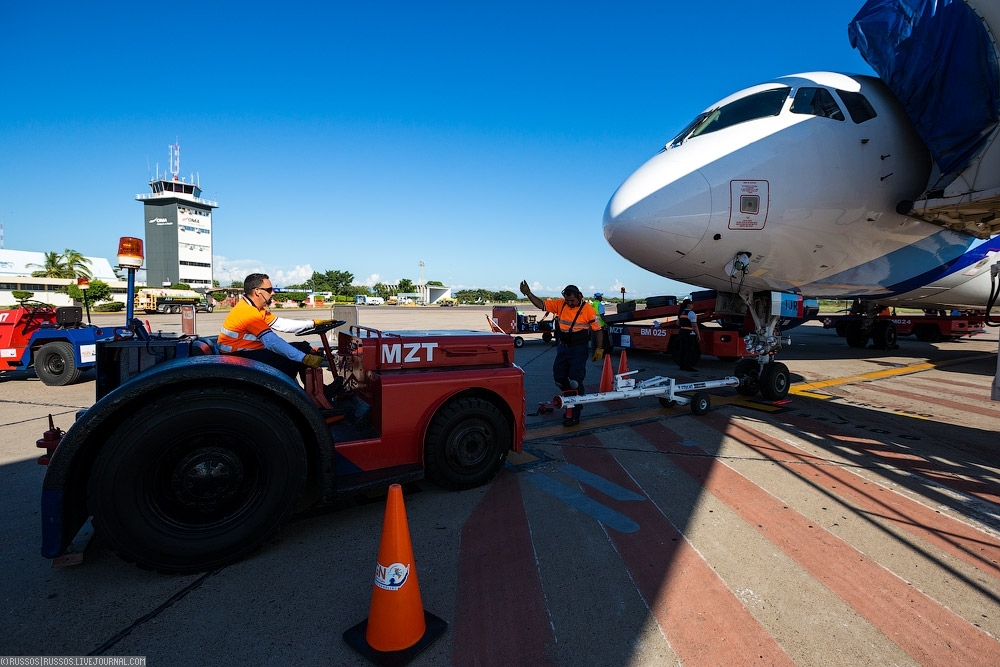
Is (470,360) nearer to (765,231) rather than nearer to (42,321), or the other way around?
(765,231)

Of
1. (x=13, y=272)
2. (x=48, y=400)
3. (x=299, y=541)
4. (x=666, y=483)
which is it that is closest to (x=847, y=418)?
(x=666, y=483)

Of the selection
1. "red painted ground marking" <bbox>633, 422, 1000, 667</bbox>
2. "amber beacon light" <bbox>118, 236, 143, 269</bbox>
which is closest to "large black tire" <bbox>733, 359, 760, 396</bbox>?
"red painted ground marking" <bbox>633, 422, 1000, 667</bbox>

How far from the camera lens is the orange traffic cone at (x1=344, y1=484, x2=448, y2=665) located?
2082 mm

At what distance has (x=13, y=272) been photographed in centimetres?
7575

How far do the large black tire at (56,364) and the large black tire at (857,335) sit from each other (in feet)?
67.3

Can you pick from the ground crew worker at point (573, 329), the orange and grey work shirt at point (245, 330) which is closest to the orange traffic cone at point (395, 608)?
the orange and grey work shirt at point (245, 330)

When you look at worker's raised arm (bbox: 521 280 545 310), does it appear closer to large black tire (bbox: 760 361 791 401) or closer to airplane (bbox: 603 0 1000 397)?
airplane (bbox: 603 0 1000 397)

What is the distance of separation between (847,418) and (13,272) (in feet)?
364

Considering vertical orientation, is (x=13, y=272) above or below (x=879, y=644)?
above

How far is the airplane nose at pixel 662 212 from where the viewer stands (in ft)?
16.9

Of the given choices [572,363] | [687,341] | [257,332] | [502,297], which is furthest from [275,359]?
[502,297]

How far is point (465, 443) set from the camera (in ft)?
12.5

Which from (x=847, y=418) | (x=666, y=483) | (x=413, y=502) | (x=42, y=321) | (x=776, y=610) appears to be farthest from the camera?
(x=42, y=321)

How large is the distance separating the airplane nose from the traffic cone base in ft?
14.7
